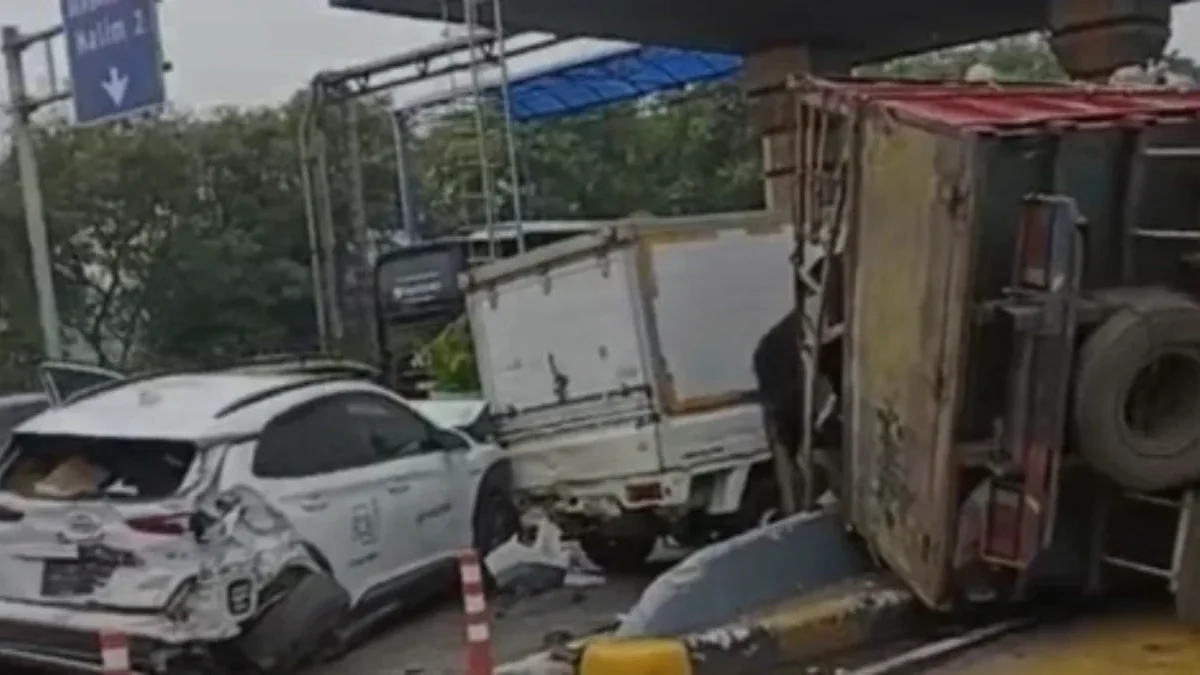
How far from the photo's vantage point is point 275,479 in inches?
347

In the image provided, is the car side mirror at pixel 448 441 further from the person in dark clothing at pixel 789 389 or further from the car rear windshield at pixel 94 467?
the car rear windshield at pixel 94 467

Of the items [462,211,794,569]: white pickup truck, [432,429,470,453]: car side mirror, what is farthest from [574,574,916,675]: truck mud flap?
[432,429,470,453]: car side mirror

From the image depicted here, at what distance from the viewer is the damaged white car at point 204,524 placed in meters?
8.27

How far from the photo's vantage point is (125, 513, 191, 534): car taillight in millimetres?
8234

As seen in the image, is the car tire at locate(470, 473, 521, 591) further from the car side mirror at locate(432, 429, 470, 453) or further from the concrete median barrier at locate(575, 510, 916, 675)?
the concrete median barrier at locate(575, 510, 916, 675)

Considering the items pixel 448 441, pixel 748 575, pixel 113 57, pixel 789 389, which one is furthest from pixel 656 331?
pixel 113 57

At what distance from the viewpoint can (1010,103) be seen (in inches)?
257

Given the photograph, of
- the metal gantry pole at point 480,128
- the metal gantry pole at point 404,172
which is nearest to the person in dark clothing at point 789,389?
the metal gantry pole at point 480,128

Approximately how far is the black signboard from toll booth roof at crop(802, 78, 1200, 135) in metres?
9.12

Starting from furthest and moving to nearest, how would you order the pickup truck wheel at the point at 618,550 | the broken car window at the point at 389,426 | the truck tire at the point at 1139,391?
the pickup truck wheel at the point at 618,550 < the broken car window at the point at 389,426 < the truck tire at the point at 1139,391

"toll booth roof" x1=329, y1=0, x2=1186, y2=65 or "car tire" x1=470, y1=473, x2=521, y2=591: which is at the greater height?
"toll booth roof" x1=329, y1=0, x2=1186, y2=65

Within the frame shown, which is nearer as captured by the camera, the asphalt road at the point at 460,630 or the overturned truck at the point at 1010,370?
the overturned truck at the point at 1010,370

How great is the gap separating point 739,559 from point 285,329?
72.0 feet

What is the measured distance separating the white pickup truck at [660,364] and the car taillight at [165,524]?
2.88 meters
